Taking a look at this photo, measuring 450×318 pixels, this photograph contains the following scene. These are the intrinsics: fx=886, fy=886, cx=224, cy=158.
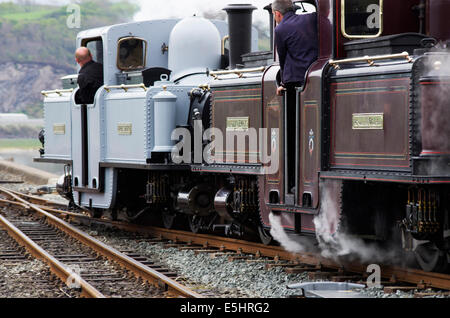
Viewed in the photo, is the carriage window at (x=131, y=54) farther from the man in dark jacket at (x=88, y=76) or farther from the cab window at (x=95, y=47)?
the cab window at (x=95, y=47)

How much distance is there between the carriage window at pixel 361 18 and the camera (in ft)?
27.5

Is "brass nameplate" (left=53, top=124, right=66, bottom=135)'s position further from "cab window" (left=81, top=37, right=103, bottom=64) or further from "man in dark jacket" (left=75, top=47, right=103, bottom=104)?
"cab window" (left=81, top=37, right=103, bottom=64)

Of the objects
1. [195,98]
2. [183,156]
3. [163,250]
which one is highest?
[195,98]

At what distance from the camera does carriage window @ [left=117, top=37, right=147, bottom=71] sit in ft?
43.4

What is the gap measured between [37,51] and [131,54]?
72.4 meters

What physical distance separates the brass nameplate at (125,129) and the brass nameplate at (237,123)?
244 cm

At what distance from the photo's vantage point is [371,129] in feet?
25.5

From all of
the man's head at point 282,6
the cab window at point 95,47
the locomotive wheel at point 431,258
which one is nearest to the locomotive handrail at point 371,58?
the man's head at point 282,6

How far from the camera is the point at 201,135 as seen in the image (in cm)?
1149

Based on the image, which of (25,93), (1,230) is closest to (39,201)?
(1,230)

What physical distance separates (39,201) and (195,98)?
716 centimetres

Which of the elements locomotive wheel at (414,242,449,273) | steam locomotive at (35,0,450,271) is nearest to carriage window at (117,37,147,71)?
steam locomotive at (35,0,450,271)

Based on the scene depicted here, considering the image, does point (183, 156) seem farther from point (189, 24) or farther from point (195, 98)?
point (189, 24)

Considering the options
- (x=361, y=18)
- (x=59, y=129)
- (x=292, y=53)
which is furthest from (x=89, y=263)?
(x=59, y=129)
